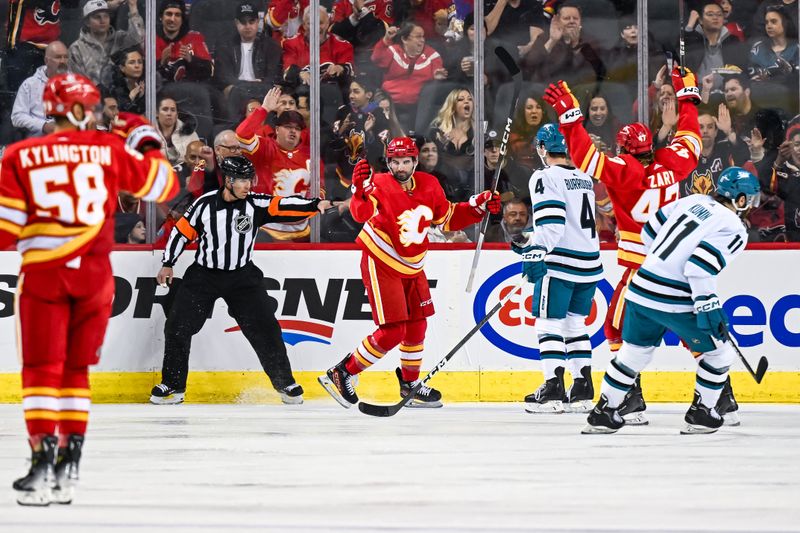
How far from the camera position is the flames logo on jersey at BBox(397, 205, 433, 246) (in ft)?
21.7

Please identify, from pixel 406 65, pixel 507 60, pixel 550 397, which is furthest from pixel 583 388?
pixel 406 65

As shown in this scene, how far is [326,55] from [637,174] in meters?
2.26

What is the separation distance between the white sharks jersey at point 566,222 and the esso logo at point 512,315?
683mm

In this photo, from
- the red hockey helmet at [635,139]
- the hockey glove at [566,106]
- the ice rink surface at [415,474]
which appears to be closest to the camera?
the ice rink surface at [415,474]

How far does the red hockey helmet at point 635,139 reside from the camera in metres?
6.28

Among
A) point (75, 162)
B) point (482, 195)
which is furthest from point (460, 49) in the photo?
point (75, 162)

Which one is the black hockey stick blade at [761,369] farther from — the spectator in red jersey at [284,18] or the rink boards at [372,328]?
the spectator in red jersey at [284,18]

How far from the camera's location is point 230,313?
7.11m

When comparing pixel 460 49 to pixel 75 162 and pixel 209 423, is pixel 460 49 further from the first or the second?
pixel 75 162

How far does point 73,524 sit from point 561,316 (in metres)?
3.41

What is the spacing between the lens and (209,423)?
6.11 metres

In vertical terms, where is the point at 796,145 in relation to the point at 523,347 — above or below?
above

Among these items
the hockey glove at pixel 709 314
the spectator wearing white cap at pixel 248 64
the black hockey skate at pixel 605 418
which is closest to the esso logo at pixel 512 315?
the black hockey skate at pixel 605 418

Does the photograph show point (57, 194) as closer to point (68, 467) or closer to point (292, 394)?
point (68, 467)
